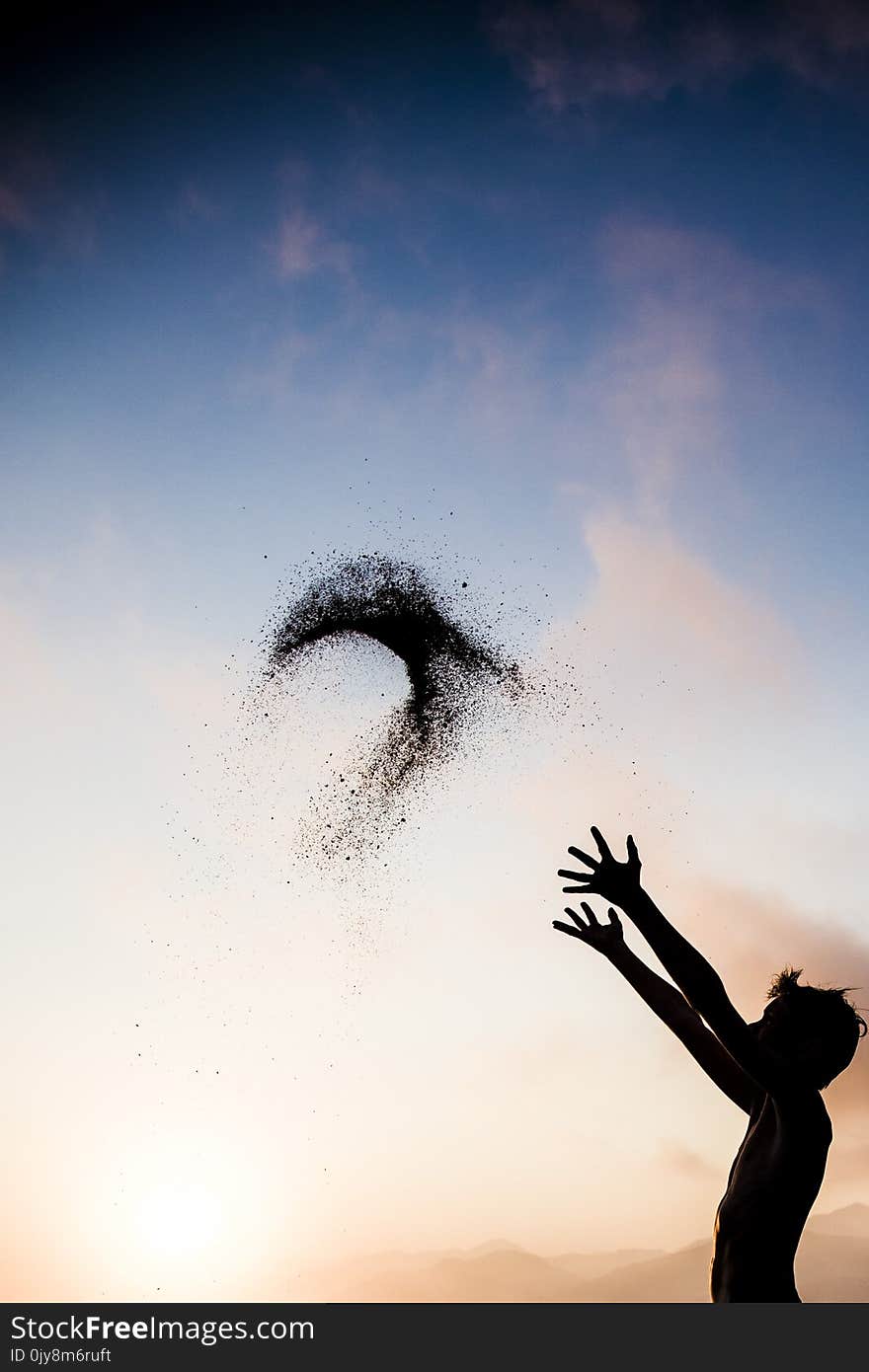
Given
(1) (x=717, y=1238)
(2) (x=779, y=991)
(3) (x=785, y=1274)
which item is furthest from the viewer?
(2) (x=779, y=991)

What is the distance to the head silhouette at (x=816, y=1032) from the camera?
4.34 meters

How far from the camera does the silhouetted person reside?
3893 millimetres

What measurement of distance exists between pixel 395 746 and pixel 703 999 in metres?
7.20

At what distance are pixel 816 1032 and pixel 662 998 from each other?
46.1 inches

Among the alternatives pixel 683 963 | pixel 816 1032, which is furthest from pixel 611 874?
pixel 816 1032

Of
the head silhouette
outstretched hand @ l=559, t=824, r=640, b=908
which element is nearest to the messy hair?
the head silhouette

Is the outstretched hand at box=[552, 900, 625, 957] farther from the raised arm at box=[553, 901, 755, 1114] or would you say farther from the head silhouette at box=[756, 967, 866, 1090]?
the head silhouette at box=[756, 967, 866, 1090]

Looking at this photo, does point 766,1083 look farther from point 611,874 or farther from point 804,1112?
point 611,874

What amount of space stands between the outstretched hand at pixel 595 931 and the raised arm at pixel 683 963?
1.30m
